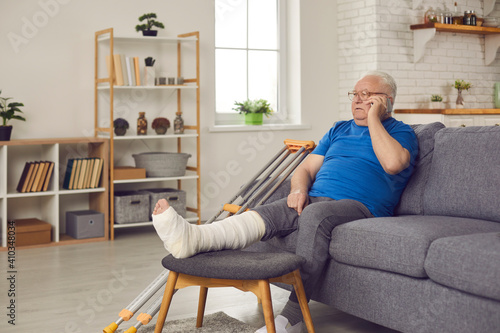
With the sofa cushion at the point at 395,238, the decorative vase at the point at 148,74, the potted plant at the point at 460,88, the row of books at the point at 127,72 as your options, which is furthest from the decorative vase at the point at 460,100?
the sofa cushion at the point at 395,238

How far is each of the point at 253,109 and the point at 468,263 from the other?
3.82 m

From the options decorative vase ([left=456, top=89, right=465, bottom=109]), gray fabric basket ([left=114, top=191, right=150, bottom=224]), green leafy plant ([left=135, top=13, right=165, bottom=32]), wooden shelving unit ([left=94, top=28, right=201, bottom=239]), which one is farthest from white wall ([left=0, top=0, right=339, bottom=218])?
decorative vase ([left=456, top=89, right=465, bottom=109])

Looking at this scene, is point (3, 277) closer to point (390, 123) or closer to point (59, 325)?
point (59, 325)

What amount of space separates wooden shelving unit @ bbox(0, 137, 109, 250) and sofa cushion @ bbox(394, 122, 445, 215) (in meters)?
2.53

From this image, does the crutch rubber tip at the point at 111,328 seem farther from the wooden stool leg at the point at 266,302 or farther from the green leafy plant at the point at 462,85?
the green leafy plant at the point at 462,85

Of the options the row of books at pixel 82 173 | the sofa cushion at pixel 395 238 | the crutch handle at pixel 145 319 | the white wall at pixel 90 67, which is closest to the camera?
the sofa cushion at pixel 395 238

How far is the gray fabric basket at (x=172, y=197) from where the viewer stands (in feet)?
16.1

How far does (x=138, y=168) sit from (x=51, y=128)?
0.73 metres

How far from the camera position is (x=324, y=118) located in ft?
20.3

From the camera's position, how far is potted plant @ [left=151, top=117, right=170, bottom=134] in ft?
16.6

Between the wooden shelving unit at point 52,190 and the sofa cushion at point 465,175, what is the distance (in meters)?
2.67

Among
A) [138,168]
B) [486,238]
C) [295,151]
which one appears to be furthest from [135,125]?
[486,238]

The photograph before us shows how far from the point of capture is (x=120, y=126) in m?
4.86

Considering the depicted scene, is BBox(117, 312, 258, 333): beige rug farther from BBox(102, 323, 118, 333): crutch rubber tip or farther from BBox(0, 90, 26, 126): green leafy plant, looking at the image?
BBox(0, 90, 26, 126): green leafy plant
